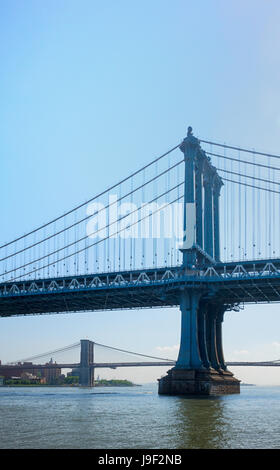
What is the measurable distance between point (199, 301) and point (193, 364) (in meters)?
9.30

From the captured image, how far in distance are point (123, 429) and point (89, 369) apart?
16855 centimetres

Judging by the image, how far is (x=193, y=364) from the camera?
272ft

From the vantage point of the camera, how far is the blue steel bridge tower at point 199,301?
8150 centimetres

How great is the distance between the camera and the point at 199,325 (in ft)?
297

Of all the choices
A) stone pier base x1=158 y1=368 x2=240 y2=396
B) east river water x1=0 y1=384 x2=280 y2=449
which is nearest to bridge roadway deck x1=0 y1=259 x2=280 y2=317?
stone pier base x1=158 y1=368 x2=240 y2=396

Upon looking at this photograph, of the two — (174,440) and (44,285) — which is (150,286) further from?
(174,440)

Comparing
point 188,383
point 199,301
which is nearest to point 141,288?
point 199,301

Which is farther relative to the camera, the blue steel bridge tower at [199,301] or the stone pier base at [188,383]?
the blue steel bridge tower at [199,301]

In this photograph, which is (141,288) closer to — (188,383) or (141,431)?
(188,383)

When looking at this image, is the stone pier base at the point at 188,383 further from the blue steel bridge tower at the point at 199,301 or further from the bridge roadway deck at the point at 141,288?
the bridge roadway deck at the point at 141,288

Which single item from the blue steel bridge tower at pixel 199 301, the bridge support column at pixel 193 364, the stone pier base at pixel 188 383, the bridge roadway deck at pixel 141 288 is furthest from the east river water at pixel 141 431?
the bridge roadway deck at pixel 141 288

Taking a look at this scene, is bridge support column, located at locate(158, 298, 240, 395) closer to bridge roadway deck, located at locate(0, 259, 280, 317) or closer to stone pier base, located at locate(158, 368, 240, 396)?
stone pier base, located at locate(158, 368, 240, 396)

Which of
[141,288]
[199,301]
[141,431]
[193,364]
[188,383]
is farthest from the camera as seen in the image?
[141,288]
